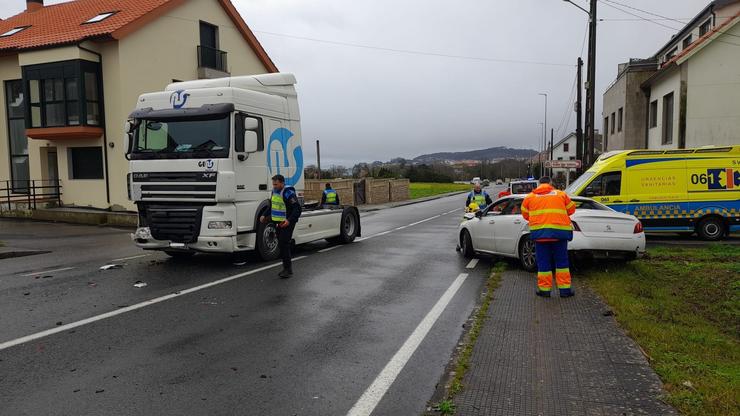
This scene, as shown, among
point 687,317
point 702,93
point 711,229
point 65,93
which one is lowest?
point 687,317

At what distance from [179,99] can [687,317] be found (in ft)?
28.9

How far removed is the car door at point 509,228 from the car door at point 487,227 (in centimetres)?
10

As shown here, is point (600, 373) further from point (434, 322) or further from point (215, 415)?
point (215, 415)

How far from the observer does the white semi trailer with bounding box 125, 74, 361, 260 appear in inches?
374

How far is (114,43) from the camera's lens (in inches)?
845

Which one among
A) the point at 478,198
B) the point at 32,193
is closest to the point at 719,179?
the point at 478,198

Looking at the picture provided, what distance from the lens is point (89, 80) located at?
Result: 21922 mm

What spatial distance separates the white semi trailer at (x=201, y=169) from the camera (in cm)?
951

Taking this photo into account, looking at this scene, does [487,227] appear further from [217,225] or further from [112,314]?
[112,314]

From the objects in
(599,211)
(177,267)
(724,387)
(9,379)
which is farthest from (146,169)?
(724,387)

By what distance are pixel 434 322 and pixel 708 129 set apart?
2020 cm

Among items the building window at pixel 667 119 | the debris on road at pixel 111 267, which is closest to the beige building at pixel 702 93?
the building window at pixel 667 119

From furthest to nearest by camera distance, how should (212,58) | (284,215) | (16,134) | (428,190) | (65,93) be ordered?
1. (428,190)
2. (212,58)
3. (16,134)
4. (65,93)
5. (284,215)

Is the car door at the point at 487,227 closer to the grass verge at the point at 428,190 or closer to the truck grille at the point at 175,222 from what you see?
the truck grille at the point at 175,222
